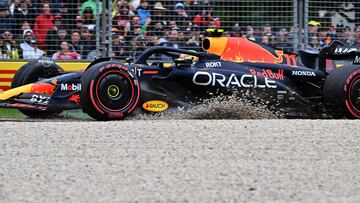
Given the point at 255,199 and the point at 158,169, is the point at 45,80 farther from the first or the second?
the point at 255,199

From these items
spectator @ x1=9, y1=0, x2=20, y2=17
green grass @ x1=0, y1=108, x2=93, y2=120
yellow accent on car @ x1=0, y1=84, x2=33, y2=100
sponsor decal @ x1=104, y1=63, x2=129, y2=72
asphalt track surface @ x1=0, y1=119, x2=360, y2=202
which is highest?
spectator @ x1=9, y1=0, x2=20, y2=17

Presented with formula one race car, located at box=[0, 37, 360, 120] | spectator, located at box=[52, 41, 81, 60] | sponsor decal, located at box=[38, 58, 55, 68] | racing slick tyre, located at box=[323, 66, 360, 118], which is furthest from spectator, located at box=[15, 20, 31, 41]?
racing slick tyre, located at box=[323, 66, 360, 118]

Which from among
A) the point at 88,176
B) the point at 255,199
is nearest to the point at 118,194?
the point at 88,176

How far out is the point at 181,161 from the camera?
555cm

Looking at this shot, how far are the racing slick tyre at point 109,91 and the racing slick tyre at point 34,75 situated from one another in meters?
1.68

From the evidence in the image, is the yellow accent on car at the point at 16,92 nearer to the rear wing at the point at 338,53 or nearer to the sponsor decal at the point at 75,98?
the sponsor decal at the point at 75,98

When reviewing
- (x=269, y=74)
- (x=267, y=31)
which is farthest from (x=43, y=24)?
(x=269, y=74)

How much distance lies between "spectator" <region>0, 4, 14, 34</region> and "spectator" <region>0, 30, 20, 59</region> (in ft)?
0.29

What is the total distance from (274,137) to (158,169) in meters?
1.57

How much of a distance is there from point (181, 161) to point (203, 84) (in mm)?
3228

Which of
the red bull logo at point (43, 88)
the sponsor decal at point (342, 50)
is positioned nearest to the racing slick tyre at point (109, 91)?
the red bull logo at point (43, 88)

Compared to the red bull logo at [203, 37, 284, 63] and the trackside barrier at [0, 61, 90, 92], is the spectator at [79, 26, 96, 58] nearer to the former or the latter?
the trackside barrier at [0, 61, 90, 92]

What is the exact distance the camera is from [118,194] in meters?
4.66

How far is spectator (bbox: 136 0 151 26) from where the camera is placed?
12.2 m
